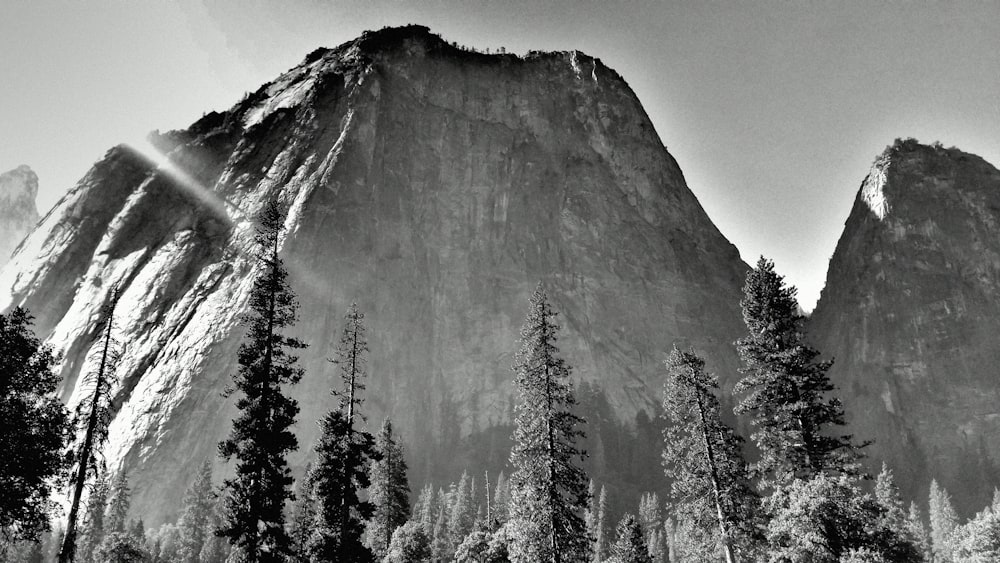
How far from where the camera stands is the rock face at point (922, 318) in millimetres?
147000

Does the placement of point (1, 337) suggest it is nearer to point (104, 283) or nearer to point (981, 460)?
point (104, 283)

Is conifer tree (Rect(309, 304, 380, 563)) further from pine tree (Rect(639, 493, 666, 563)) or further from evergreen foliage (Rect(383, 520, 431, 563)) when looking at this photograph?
pine tree (Rect(639, 493, 666, 563))

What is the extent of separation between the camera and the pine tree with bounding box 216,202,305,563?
2347 centimetres

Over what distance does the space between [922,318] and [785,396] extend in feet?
551

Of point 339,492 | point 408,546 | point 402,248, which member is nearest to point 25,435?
point 339,492

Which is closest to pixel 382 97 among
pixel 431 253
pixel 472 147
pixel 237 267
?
pixel 472 147

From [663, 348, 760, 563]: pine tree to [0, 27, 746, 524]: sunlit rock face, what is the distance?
3252 inches

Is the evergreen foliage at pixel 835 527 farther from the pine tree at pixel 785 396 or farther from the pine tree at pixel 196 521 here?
the pine tree at pixel 196 521

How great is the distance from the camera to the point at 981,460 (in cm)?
14138

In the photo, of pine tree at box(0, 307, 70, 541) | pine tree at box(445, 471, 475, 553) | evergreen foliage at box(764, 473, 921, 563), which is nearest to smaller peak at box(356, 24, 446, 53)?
pine tree at box(445, 471, 475, 553)

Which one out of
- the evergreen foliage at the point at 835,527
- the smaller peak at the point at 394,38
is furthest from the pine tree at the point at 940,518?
the smaller peak at the point at 394,38

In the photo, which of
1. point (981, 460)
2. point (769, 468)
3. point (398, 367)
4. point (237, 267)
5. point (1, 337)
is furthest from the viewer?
point (981, 460)

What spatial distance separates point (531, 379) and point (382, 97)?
142683 mm

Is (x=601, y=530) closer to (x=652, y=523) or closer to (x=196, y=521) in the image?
(x=652, y=523)
